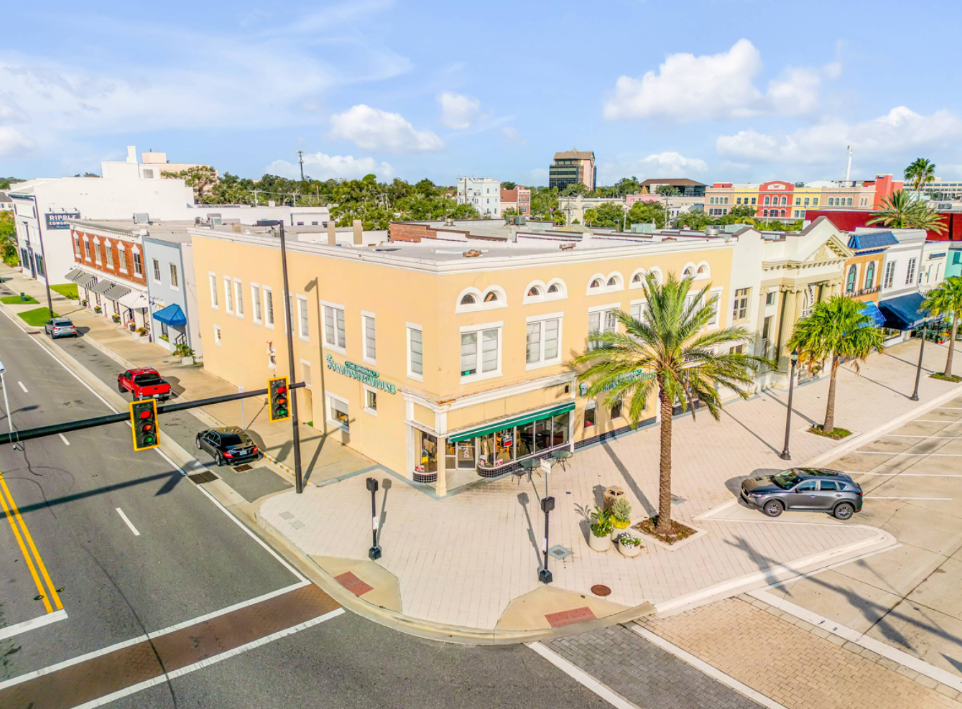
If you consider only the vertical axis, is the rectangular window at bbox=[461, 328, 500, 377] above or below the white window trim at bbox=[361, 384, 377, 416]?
above

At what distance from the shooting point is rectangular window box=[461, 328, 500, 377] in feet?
79.3

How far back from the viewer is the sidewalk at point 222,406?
27.9 meters

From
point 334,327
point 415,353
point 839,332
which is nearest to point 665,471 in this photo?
point 415,353

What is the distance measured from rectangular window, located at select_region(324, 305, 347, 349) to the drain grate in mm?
7517

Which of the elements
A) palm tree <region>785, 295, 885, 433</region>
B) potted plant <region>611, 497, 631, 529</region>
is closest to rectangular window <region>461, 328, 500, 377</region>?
potted plant <region>611, 497, 631, 529</region>

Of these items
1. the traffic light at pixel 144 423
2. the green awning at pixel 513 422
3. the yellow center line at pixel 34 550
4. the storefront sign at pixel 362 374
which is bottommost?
the yellow center line at pixel 34 550

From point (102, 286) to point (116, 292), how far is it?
511 cm

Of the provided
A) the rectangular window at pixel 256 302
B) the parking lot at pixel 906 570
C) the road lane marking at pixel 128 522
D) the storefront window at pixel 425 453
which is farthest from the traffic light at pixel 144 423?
the parking lot at pixel 906 570

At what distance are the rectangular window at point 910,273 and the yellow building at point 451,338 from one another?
1218 inches

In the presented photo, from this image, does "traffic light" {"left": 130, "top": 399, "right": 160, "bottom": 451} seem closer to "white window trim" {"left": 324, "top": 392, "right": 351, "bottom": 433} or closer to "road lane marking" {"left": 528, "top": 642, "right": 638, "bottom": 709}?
"white window trim" {"left": 324, "top": 392, "right": 351, "bottom": 433}

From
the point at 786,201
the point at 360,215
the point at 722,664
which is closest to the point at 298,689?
the point at 722,664

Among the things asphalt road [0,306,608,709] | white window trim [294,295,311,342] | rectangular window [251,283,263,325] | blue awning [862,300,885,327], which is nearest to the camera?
asphalt road [0,306,608,709]

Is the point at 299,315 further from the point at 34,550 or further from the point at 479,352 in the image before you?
the point at 34,550

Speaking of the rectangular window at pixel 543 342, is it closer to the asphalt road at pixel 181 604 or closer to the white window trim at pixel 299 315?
the white window trim at pixel 299 315
